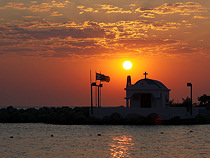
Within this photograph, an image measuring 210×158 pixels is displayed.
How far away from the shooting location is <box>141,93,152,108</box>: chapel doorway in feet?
202

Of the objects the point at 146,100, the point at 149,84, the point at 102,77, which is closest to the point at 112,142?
the point at 149,84

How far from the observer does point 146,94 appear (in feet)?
203

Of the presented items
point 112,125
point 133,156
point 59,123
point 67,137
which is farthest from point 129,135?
point 59,123

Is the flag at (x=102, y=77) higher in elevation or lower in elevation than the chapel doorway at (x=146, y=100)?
higher

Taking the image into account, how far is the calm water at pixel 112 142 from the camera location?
3359 centimetres

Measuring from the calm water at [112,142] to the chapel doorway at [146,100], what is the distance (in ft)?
26.3

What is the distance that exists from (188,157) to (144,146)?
22.3ft

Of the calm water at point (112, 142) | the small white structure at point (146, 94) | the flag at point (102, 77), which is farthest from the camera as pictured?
the flag at point (102, 77)

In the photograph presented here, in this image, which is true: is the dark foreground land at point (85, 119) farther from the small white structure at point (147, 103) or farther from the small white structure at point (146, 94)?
the small white structure at point (146, 94)

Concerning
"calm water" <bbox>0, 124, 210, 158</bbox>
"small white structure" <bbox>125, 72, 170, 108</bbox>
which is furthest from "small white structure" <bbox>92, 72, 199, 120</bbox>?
"calm water" <bbox>0, 124, 210, 158</bbox>

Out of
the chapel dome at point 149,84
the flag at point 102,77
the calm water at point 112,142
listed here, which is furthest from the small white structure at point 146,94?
the calm water at point 112,142

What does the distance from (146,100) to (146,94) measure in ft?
2.97

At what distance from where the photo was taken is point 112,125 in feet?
186

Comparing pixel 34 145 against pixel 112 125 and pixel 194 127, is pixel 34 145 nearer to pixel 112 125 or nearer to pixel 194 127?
pixel 112 125
